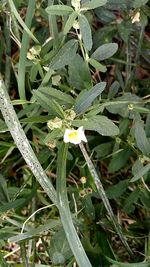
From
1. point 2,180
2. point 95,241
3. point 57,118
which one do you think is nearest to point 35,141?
point 2,180

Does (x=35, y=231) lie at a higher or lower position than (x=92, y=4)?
lower

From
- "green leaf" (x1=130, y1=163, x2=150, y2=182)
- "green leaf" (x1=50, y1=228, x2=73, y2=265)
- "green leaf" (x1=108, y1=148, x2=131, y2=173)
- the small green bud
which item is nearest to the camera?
the small green bud

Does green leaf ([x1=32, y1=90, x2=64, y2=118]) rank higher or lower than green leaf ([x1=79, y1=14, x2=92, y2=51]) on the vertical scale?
lower

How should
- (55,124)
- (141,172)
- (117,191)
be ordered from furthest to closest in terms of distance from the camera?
(117,191) < (141,172) < (55,124)

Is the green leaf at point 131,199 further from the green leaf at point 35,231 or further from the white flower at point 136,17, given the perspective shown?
the white flower at point 136,17

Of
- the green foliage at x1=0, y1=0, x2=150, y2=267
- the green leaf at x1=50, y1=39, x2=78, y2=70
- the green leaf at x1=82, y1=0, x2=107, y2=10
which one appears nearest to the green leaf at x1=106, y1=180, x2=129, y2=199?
the green foliage at x1=0, y1=0, x2=150, y2=267

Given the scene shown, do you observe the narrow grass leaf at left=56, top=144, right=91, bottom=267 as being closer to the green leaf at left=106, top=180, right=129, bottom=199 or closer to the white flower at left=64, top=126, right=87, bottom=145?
the white flower at left=64, top=126, right=87, bottom=145

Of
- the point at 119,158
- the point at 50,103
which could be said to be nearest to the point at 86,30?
the point at 50,103

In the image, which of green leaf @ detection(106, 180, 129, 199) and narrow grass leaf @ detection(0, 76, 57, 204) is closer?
narrow grass leaf @ detection(0, 76, 57, 204)

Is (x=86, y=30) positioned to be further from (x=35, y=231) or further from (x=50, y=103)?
(x=35, y=231)
